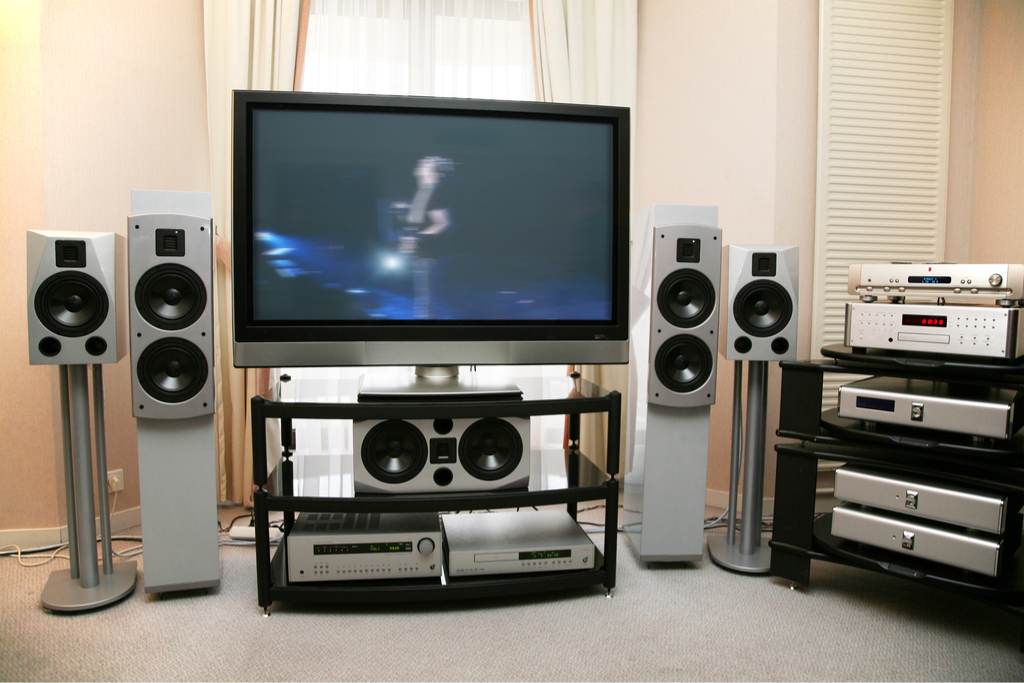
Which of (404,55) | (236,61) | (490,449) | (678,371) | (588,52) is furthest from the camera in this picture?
(588,52)

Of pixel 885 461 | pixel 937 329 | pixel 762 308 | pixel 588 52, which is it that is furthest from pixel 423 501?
pixel 588 52

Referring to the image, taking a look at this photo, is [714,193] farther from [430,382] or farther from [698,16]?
[430,382]

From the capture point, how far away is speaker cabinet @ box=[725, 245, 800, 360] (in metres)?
2.00

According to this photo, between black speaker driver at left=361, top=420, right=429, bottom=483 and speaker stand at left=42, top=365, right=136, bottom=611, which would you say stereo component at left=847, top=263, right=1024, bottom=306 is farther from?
speaker stand at left=42, top=365, right=136, bottom=611

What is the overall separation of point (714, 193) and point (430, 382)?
4.86 ft

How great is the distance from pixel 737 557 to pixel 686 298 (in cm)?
90

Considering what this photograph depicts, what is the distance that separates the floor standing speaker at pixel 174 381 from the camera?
68.5 inches

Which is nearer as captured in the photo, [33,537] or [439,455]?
[439,455]

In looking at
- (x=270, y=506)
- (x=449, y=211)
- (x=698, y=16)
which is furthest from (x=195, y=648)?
(x=698, y=16)

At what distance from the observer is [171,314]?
177 centimetres

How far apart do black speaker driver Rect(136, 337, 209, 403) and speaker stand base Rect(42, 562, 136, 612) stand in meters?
0.60

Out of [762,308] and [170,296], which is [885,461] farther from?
[170,296]

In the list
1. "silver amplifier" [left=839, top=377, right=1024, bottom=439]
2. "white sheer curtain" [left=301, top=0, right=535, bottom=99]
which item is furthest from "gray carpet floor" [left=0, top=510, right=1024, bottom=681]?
"white sheer curtain" [left=301, top=0, right=535, bottom=99]

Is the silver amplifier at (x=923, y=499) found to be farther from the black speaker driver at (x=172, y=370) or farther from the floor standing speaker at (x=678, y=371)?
the black speaker driver at (x=172, y=370)
